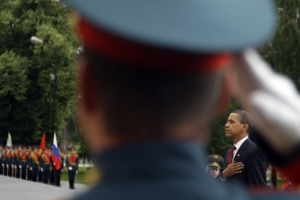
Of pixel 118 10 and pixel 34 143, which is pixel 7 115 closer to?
pixel 34 143

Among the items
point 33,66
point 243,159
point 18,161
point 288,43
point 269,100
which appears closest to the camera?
point 269,100

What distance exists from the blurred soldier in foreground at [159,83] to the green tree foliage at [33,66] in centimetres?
5427

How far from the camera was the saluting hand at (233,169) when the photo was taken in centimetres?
851

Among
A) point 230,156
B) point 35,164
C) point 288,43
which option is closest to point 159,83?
point 230,156

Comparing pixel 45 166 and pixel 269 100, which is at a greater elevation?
pixel 45 166

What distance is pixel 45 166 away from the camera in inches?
1999

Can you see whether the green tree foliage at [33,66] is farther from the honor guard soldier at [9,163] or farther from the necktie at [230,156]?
the necktie at [230,156]

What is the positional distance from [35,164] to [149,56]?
5347cm

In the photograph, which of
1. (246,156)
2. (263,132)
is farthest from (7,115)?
(263,132)

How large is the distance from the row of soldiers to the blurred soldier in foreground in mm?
40206

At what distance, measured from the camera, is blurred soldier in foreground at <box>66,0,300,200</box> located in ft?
4.62

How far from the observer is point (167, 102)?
4.77ft

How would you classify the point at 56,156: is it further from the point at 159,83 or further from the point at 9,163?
the point at 159,83

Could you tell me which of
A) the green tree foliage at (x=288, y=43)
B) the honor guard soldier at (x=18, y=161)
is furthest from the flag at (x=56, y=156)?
the green tree foliage at (x=288, y=43)
